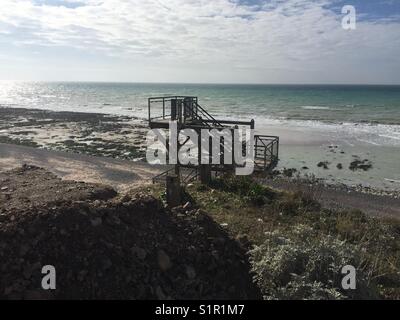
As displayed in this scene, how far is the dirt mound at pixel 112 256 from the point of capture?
664 cm

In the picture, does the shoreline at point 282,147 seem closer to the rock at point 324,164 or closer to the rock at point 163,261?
the rock at point 324,164

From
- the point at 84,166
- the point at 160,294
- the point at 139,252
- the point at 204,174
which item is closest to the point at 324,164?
the point at 204,174

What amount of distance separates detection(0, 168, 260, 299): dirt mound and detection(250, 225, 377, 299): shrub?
43cm

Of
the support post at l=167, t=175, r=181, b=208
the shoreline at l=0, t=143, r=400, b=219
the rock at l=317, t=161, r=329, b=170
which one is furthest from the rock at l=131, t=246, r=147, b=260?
the rock at l=317, t=161, r=329, b=170

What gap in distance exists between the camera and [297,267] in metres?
7.10

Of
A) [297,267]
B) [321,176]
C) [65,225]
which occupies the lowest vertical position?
[321,176]

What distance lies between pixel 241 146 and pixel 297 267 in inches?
495

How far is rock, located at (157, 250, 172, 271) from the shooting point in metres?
7.32

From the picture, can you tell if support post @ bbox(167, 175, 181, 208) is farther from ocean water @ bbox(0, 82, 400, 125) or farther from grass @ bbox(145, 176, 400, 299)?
ocean water @ bbox(0, 82, 400, 125)

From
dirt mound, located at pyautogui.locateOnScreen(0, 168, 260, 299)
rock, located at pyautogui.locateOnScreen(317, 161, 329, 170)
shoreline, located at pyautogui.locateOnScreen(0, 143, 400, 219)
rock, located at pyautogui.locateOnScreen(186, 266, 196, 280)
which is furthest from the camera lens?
rock, located at pyautogui.locateOnScreen(317, 161, 329, 170)

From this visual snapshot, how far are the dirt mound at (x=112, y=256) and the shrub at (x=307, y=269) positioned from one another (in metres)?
A: 0.43
